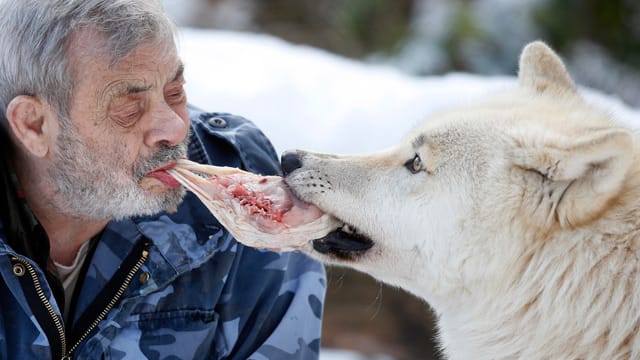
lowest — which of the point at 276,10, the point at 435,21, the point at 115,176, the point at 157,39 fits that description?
the point at 276,10

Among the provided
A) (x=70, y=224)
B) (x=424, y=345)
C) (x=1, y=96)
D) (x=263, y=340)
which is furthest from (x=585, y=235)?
(x=424, y=345)

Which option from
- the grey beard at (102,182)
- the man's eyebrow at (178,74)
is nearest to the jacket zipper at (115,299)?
the grey beard at (102,182)

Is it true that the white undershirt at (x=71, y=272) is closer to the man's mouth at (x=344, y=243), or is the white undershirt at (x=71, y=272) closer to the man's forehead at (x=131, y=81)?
the man's forehead at (x=131, y=81)

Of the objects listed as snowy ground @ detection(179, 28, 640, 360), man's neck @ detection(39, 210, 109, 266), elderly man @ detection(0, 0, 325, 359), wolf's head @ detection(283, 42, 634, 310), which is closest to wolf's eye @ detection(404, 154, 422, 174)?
wolf's head @ detection(283, 42, 634, 310)

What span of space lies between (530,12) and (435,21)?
2.88ft

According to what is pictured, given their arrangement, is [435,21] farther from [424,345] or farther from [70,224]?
[70,224]

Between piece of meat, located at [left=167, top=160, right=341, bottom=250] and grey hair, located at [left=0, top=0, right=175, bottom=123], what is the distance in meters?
0.38

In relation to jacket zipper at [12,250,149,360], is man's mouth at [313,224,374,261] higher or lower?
higher

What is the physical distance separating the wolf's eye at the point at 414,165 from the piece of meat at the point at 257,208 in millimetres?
252

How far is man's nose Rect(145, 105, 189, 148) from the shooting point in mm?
2385

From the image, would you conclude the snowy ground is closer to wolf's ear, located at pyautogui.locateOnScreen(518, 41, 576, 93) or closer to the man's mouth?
wolf's ear, located at pyautogui.locateOnScreen(518, 41, 576, 93)

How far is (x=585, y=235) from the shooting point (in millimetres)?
1938

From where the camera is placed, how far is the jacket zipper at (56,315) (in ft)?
7.39

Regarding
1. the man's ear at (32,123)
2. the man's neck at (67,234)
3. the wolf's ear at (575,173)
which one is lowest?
the man's neck at (67,234)
